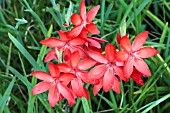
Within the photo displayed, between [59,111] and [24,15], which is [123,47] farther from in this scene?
[24,15]

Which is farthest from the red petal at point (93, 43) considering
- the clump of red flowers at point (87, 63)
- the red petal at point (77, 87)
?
the red petal at point (77, 87)

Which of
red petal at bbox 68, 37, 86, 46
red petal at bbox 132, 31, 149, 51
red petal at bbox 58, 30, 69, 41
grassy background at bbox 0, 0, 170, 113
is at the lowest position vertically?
grassy background at bbox 0, 0, 170, 113

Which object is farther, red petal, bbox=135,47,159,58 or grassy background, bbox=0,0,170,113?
grassy background, bbox=0,0,170,113

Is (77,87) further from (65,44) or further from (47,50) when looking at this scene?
(47,50)

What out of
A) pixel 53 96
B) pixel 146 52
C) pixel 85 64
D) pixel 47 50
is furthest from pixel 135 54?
pixel 47 50

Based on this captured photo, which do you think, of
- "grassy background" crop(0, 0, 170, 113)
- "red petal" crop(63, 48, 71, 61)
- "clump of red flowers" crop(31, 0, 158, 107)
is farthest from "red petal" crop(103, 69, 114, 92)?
"grassy background" crop(0, 0, 170, 113)

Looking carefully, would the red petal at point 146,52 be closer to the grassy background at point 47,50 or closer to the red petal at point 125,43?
the red petal at point 125,43

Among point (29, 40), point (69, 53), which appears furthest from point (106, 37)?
point (69, 53)

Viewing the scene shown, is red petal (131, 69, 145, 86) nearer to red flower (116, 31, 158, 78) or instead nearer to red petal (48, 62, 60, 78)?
red flower (116, 31, 158, 78)
